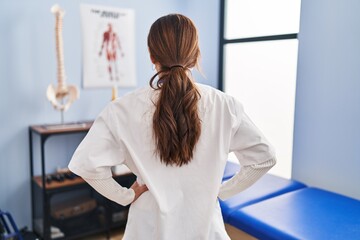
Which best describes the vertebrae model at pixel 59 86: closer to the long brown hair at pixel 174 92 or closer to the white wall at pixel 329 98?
the long brown hair at pixel 174 92

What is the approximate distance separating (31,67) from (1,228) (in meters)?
1.11

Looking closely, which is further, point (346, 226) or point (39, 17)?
point (39, 17)

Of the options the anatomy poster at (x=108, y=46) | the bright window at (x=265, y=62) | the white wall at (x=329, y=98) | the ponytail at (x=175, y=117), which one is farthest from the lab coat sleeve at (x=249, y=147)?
the anatomy poster at (x=108, y=46)

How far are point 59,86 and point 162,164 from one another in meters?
1.60

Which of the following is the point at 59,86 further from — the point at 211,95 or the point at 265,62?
the point at 265,62

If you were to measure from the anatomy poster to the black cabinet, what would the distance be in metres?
0.43

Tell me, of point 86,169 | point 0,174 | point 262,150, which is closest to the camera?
point 86,169

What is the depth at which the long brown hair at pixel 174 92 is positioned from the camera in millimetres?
1040

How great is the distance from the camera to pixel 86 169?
1063mm

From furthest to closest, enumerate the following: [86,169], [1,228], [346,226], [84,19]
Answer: [84,19] → [1,228] → [346,226] → [86,169]

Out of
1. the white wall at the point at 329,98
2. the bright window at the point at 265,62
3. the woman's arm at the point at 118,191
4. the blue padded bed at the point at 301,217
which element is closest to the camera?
the woman's arm at the point at 118,191

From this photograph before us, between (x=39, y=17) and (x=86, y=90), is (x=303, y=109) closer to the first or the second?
(x=86, y=90)

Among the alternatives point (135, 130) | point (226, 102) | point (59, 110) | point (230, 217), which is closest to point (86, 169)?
point (135, 130)

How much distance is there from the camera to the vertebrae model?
235cm
